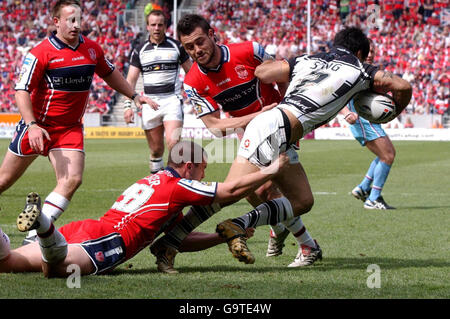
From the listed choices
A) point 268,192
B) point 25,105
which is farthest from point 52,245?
point 268,192

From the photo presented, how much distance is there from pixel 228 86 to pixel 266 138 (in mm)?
1173

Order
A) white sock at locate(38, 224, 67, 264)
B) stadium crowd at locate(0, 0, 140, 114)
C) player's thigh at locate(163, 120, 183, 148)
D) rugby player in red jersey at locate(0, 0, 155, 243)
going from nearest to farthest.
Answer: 1. white sock at locate(38, 224, 67, 264)
2. rugby player in red jersey at locate(0, 0, 155, 243)
3. player's thigh at locate(163, 120, 183, 148)
4. stadium crowd at locate(0, 0, 140, 114)

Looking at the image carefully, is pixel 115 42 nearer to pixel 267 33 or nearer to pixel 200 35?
pixel 267 33

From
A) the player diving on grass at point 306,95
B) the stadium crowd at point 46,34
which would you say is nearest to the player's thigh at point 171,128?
the player diving on grass at point 306,95

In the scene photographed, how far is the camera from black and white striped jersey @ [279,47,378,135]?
561 centimetres

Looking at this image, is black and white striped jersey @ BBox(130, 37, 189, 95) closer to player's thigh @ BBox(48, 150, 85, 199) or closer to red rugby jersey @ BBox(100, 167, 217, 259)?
player's thigh @ BBox(48, 150, 85, 199)

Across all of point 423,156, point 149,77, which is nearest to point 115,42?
point 423,156

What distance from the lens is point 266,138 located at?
5.62 meters

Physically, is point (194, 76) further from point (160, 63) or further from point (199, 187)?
point (160, 63)

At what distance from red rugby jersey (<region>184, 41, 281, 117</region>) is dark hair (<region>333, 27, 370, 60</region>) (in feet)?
3.25

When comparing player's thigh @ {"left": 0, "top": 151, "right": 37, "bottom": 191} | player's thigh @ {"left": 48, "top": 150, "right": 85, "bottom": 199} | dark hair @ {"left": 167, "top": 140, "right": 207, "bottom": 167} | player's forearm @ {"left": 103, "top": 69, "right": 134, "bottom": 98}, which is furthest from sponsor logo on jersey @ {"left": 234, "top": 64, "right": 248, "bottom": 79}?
player's thigh @ {"left": 0, "top": 151, "right": 37, "bottom": 191}

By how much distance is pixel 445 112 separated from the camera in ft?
103

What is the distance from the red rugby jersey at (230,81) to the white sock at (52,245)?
2.06m

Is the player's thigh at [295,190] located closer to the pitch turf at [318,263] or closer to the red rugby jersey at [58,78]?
the pitch turf at [318,263]
